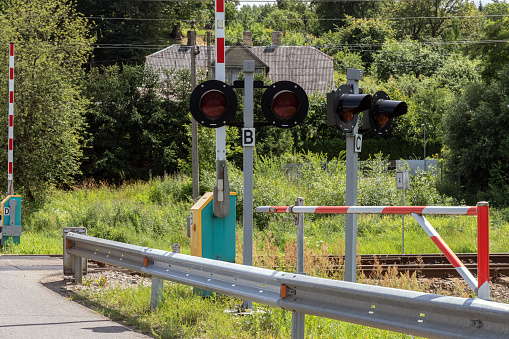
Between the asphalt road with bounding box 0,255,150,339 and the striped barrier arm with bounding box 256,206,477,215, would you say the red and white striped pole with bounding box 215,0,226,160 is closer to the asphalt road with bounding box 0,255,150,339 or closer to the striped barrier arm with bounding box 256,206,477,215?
the striped barrier arm with bounding box 256,206,477,215

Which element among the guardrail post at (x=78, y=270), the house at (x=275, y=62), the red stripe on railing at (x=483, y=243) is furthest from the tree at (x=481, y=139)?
the red stripe on railing at (x=483, y=243)

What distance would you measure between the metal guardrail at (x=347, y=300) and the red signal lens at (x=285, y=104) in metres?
2.13

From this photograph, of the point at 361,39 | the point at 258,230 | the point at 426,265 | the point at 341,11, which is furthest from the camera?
the point at 341,11

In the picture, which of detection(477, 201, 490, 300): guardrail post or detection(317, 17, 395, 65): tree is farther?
detection(317, 17, 395, 65): tree

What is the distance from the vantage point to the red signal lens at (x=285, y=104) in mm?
7336

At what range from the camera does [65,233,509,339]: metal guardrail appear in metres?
3.67

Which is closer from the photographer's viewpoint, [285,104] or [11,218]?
[285,104]

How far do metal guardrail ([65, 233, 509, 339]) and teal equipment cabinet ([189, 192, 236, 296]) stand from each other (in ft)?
2.87

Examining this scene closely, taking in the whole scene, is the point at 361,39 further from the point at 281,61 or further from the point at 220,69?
the point at 220,69

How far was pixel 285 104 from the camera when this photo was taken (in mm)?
7352

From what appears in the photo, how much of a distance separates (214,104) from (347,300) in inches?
134

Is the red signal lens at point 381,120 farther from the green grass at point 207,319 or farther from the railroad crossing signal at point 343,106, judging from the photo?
the green grass at point 207,319

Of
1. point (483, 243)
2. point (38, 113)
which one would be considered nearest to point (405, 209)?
point (483, 243)

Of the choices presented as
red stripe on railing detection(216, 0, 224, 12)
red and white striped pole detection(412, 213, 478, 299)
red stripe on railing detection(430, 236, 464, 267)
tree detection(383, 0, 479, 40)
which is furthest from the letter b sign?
tree detection(383, 0, 479, 40)
